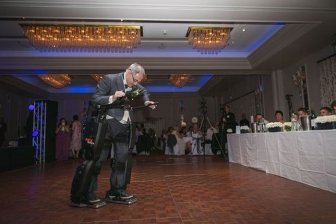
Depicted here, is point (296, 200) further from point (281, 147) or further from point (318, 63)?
point (318, 63)

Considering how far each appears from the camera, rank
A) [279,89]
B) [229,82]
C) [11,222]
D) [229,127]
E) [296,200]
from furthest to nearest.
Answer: [229,82] → [279,89] → [229,127] → [296,200] → [11,222]

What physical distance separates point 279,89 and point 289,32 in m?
2.48

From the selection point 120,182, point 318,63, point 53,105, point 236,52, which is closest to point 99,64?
point 53,105

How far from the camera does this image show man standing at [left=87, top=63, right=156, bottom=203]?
2178mm

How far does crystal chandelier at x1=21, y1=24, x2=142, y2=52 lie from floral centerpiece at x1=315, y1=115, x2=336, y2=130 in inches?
141

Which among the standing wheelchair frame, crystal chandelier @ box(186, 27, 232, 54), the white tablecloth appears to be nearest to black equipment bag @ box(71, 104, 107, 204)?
the standing wheelchair frame

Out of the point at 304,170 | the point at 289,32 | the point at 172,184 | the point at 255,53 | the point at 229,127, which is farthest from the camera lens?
the point at 229,127

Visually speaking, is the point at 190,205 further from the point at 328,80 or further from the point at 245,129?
the point at 328,80

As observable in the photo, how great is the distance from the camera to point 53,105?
7.30 metres

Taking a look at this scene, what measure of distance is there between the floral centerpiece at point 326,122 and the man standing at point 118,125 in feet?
5.62

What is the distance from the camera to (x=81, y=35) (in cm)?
493

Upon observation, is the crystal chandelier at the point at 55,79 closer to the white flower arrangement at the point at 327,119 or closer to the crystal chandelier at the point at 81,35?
the crystal chandelier at the point at 81,35

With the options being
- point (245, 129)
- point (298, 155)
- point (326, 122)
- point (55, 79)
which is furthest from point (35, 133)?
point (326, 122)

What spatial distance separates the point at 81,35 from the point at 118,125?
3.40 metres
